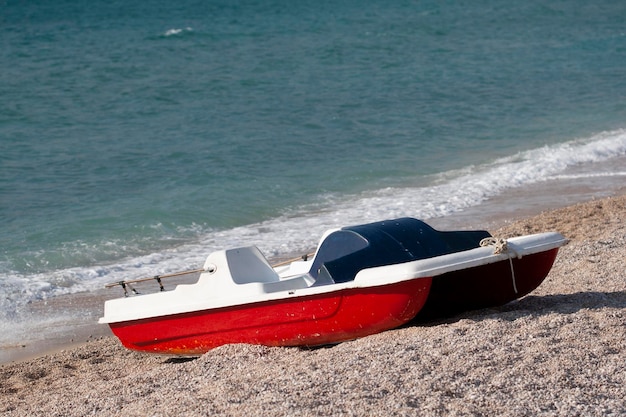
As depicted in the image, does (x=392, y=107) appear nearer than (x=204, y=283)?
No

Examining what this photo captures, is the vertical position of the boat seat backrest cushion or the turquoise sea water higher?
the boat seat backrest cushion

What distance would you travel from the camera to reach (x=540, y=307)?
24.7 feet

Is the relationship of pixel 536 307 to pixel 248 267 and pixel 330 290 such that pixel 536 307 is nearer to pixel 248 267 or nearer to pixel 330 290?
pixel 330 290

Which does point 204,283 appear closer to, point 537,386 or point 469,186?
point 537,386

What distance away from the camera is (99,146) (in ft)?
61.1

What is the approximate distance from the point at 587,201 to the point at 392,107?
9375mm

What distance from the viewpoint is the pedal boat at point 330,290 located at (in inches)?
270

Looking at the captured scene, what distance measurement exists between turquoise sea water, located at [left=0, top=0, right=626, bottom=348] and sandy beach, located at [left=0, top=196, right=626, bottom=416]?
8.08 ft

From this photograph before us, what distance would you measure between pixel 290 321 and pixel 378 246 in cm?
88

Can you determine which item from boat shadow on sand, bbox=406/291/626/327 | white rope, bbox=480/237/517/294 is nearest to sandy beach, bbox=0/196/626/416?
boat shadow on sand, bbox=406/291/626/327

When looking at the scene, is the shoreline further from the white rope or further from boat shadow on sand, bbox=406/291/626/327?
the white rope

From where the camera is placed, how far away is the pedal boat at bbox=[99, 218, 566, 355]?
686cm

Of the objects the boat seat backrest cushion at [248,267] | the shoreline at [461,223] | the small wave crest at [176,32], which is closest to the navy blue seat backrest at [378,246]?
the boat seat backrest cushion at [248,267]

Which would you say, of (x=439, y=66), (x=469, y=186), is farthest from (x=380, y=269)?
(x=439, y=66)
